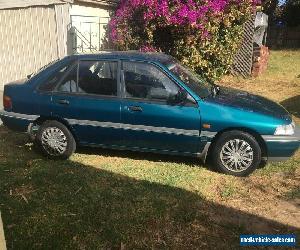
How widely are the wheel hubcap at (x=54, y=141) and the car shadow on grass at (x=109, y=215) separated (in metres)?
0.49

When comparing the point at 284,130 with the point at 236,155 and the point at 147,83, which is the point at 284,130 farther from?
the point at 147,83

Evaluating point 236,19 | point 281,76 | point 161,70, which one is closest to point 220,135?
point 161,70

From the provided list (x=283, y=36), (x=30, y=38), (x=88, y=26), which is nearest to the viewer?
(x=30, y=38)

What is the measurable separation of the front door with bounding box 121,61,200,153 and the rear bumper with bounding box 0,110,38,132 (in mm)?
1638

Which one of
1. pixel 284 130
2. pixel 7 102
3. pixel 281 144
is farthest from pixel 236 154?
pixel 7 102

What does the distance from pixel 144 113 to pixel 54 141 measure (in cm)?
165

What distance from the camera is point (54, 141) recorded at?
20.9ft

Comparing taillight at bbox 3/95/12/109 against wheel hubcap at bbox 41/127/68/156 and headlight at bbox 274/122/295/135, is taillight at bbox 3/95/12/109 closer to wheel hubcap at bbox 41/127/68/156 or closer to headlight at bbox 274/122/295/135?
wheel hubcap at bbox 41/127/68/156

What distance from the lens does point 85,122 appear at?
20.2 feet

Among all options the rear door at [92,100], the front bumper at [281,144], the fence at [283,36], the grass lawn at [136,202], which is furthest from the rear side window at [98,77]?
the fence at [283,36]

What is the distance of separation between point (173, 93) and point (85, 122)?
59.0 inches

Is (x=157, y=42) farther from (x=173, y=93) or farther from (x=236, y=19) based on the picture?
(x=173, y=93)

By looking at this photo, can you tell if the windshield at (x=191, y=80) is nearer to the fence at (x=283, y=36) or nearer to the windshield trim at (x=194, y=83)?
the windshield trim at (x=194, y=83)

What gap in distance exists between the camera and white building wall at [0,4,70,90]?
11274mm
